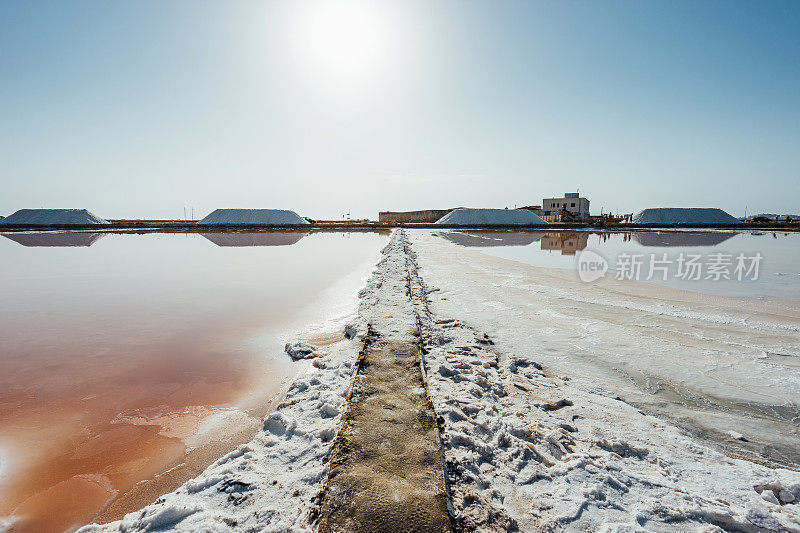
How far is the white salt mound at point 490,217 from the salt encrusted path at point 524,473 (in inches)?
2081

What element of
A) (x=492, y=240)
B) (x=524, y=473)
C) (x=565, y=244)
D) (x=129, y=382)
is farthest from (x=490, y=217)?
(x=524, y=473)

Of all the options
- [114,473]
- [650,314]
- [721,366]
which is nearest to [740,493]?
[721,366]

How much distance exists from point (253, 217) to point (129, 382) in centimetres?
6471

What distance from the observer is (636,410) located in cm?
318

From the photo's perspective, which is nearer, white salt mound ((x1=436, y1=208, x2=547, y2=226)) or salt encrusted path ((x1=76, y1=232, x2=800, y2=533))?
salt encrusted path ((x1=76, y1=232, x2=800, y2=533))

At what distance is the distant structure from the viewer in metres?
68.9

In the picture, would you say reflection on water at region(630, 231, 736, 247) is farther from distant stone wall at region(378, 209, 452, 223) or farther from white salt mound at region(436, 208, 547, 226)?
distant stone wall at region(378, 209, 452, 223)

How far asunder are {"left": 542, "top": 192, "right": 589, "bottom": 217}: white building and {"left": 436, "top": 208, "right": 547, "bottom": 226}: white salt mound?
14.5 m

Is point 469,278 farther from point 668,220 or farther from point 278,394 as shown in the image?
point 668,220

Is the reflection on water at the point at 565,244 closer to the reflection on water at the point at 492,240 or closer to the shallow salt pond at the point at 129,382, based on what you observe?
the reflection on water at the point at 492,240

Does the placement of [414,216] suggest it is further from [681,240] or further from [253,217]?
[681,240]

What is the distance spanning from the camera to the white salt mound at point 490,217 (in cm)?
5584

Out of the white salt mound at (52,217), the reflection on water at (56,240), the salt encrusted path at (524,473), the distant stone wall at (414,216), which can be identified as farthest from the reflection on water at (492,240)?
the white salt mound at (52,217)

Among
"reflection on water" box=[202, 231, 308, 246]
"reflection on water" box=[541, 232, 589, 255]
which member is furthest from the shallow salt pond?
"reflection on water" box=[202, 231, 308, 246]
